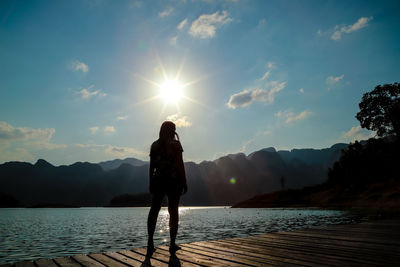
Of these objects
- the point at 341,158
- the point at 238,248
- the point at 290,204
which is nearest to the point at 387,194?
the point at 341,158

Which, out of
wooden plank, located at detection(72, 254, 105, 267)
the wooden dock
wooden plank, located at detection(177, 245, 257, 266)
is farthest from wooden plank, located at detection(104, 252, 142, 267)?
wooden plank, located at detection(177, 245, 257, 266)

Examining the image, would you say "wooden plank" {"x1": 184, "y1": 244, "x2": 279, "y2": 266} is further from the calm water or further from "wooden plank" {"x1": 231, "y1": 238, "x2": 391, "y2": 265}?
the calm water

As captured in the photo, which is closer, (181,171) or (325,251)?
(325,251)

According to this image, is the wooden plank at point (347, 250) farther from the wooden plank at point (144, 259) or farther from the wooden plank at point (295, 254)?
the wooden plank at point (144, 259)

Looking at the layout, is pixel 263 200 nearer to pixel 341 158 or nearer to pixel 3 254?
pixel 341 158

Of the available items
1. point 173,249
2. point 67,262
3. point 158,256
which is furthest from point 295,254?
point 67,262

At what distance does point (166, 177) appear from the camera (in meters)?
6.42

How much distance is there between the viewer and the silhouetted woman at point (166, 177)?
6.39 m

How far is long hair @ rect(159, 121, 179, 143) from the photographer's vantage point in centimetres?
682

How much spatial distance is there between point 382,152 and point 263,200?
58.0m

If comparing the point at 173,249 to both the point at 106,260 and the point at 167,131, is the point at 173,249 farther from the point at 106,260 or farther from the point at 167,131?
the point at 167,131

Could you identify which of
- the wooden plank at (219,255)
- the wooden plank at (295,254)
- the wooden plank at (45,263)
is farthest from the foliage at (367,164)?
the wooden plank at (45,263)

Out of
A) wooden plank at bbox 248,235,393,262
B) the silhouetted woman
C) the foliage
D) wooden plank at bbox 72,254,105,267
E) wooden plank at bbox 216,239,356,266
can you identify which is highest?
A: the foliage

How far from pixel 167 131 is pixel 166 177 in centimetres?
130
